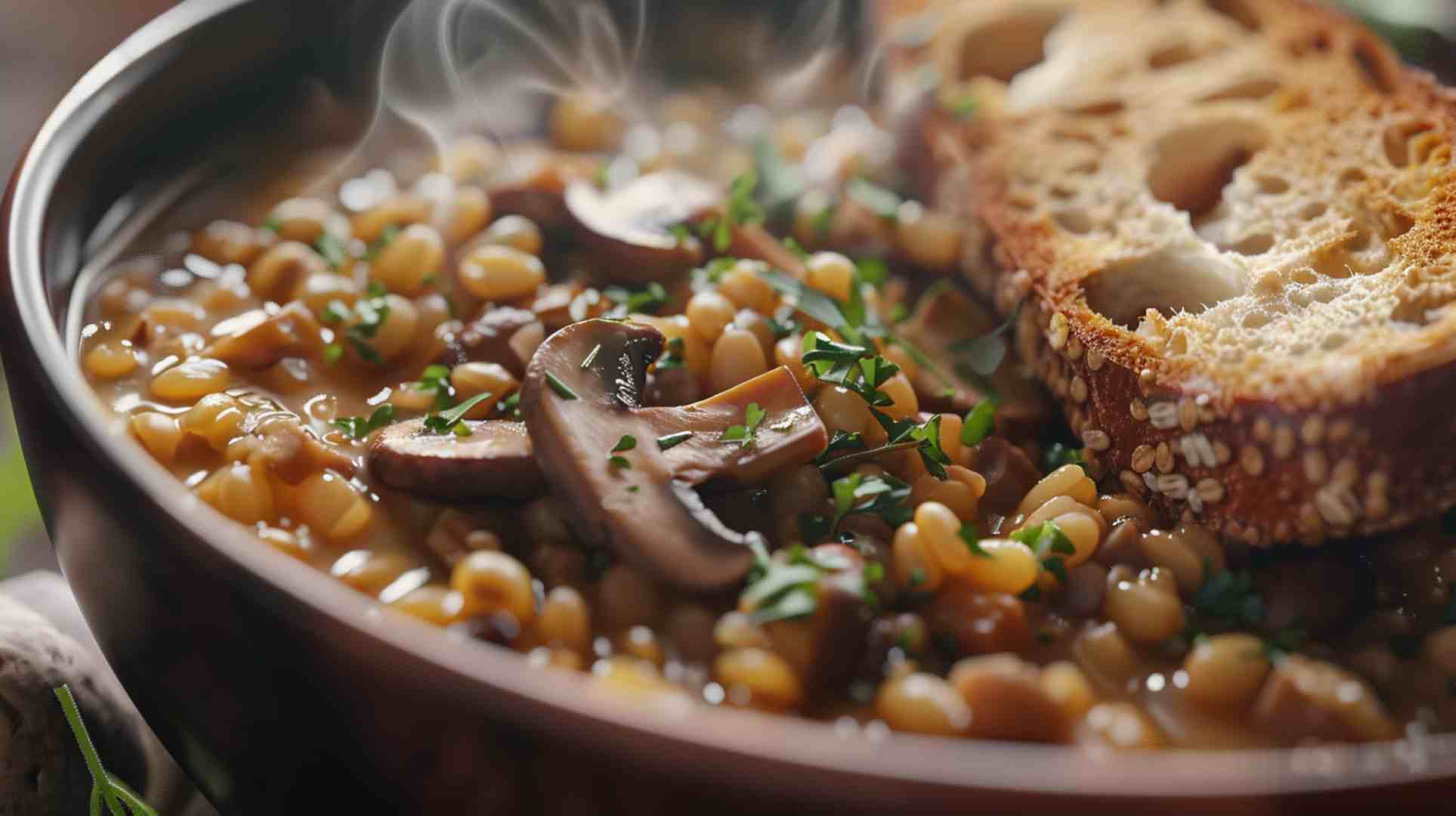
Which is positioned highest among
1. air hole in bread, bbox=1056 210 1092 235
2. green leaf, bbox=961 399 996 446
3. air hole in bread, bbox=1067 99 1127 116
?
air hole in bread, bbox=1067 99 1127 116

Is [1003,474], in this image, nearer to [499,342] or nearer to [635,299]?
[635,299]

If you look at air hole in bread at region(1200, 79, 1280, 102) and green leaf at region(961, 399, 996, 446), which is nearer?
green leaf at region(961, 399, 996, 446)

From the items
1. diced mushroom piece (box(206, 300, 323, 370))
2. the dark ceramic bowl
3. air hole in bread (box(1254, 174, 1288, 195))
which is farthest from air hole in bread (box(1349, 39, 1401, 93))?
diced mushroom piece (box(206, 300, 323, 370))

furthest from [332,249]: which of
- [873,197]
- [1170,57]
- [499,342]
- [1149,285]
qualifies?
[1170,57]

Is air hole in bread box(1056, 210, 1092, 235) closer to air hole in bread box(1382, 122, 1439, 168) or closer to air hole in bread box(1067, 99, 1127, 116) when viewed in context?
air hole in bread box(1067, 99, 1127, 116)

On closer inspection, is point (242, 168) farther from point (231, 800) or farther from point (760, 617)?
point (760, 617)

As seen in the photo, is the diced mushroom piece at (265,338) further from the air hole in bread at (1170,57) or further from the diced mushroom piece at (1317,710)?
the air hole in bread at (1170,57)

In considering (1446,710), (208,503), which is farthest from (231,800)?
(1446,710)
